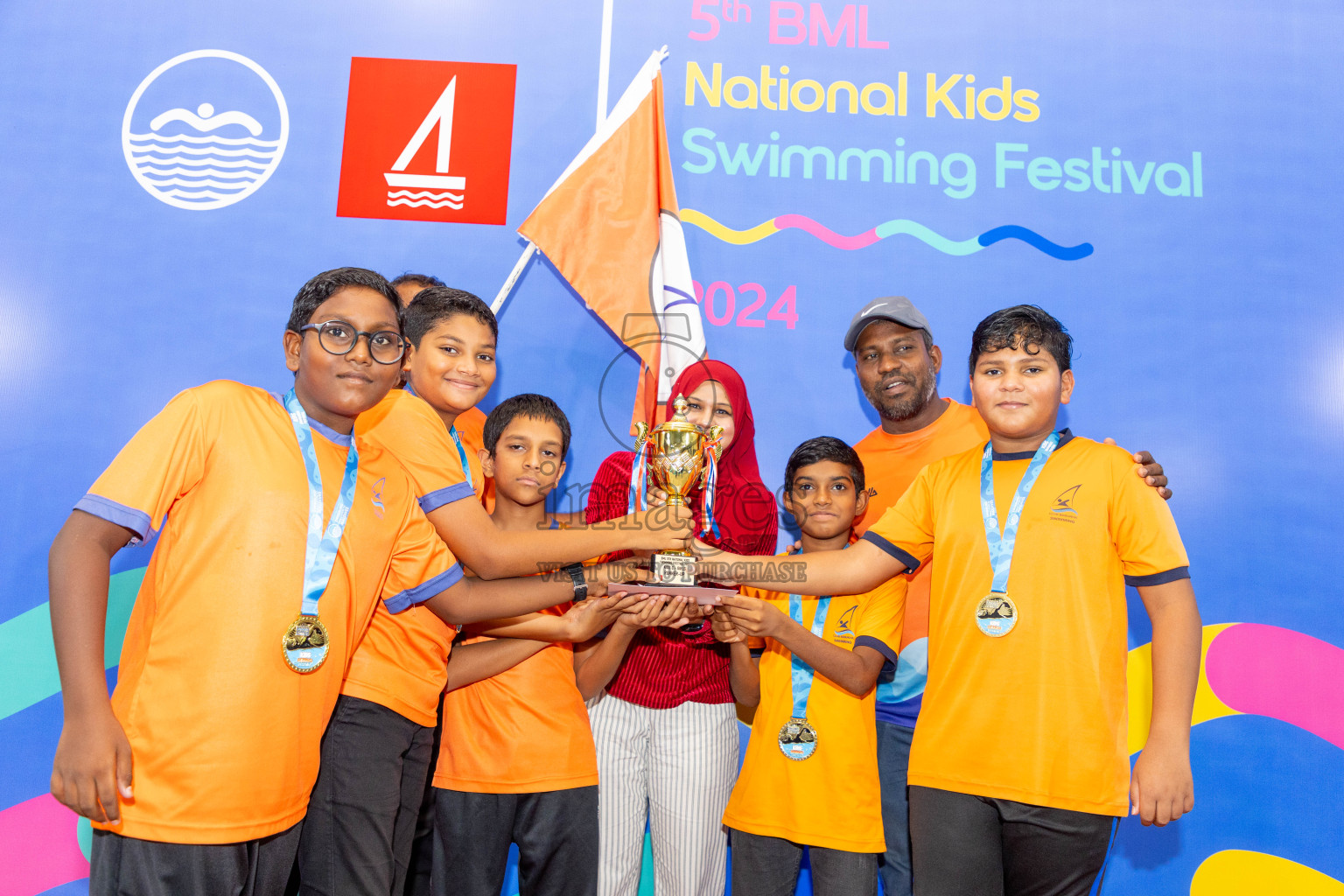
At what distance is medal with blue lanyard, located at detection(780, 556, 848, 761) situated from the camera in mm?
2543

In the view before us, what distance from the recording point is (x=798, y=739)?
2551 millimetres

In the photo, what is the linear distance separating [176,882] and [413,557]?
885mm

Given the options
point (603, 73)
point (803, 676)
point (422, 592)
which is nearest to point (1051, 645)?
point (803, 676)

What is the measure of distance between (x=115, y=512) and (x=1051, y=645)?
2.18 meters

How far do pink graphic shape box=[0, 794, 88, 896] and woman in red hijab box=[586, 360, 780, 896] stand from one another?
239cm

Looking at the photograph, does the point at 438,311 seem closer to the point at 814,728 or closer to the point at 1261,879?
the point at 814,728

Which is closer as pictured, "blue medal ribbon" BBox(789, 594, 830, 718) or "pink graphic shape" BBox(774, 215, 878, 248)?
"blue medal ribbon" BBox(789, 594, 830, 718)

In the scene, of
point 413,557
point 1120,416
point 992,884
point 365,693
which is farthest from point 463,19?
point 992,884

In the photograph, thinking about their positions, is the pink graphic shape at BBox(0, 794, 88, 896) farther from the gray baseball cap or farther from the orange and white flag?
the gray baseball cap

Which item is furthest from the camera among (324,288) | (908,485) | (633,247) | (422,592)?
(633,247)

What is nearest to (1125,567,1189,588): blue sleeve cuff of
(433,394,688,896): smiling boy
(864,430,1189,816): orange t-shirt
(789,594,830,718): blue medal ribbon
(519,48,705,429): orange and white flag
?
(864,430,1189,816): orange t-shirt

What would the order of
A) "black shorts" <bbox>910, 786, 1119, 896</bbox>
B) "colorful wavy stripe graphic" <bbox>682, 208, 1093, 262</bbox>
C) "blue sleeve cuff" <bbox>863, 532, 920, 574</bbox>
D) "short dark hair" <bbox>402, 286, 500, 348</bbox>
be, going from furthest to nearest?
"colorful wavy stripe graphic" <bbox>682, 208, 1093, 262</bbox> → "short dark hair" <bbox>402, 286, 500, 348</bbox> → "blue sleeve cuff" <bbox>863, 532, 920, 574</bbox> → "black shorts" <bbox>910, 786, 1119, 896</bbox>

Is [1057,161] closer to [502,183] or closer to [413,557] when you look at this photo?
[502,183]

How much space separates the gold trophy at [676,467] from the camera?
2471 mm
